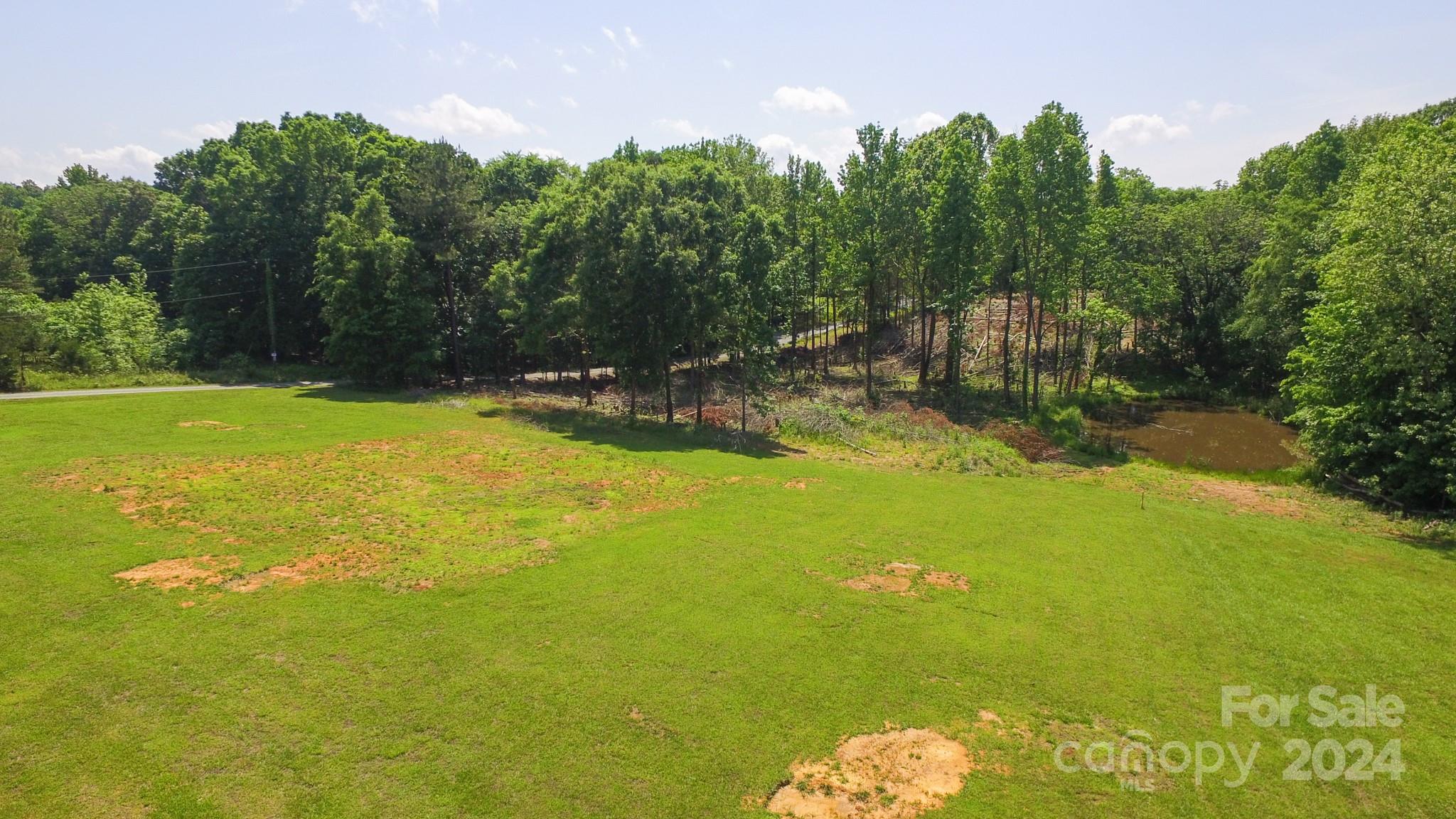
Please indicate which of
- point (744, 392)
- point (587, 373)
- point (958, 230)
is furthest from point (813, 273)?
point (744, 392)

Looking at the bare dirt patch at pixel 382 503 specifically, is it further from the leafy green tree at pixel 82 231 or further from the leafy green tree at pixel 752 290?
the leafy green tree at pixel 82 231

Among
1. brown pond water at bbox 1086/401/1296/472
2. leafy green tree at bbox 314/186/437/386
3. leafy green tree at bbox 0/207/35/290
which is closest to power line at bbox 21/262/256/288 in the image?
leafy green tree at bbox 0/207/35/290

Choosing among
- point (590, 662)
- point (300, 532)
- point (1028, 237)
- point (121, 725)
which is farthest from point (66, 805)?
point (1028, 237)

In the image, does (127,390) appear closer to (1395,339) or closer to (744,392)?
(744,392)

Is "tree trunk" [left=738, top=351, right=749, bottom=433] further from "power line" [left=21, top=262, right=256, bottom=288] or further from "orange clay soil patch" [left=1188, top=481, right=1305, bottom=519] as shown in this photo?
"power line" [left=21, top=262, right=256, bottom=288]

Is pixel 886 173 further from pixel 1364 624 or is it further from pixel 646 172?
pixel 1364 624

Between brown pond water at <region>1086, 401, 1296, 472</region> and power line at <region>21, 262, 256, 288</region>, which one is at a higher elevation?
power line at <region>21, 262, 256, 288</region>
